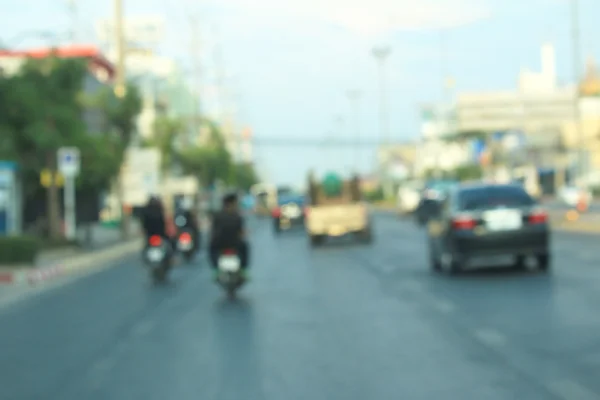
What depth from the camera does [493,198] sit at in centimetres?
2217

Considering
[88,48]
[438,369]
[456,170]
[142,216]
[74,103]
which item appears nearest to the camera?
[438,369]

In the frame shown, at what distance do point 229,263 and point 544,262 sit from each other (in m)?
6.23

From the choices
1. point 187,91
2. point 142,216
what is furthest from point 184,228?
point 187,91

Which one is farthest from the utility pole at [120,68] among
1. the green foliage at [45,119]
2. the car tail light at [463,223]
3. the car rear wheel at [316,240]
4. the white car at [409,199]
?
the car tail light at [463,223]

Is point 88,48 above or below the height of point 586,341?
above

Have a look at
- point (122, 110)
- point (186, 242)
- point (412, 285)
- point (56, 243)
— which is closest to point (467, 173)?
point (122, 110)

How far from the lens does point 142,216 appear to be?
79.7 ft

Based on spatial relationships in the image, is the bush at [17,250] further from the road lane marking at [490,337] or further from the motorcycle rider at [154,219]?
the road lane marking at [490,337]

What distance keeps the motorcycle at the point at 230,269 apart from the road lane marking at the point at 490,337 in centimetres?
641

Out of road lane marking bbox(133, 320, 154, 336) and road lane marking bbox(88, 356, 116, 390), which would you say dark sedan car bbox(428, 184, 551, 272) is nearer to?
road lane marking bbox(133, 320, 154, 336)

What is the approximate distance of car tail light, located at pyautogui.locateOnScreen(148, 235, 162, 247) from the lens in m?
24.3

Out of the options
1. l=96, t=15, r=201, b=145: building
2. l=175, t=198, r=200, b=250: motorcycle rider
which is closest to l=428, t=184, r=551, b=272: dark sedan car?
l=175, t=198, r=200, b=250: motorcycle rider

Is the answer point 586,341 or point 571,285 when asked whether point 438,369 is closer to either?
point 586,341

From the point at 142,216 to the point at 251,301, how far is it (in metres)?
5.52
